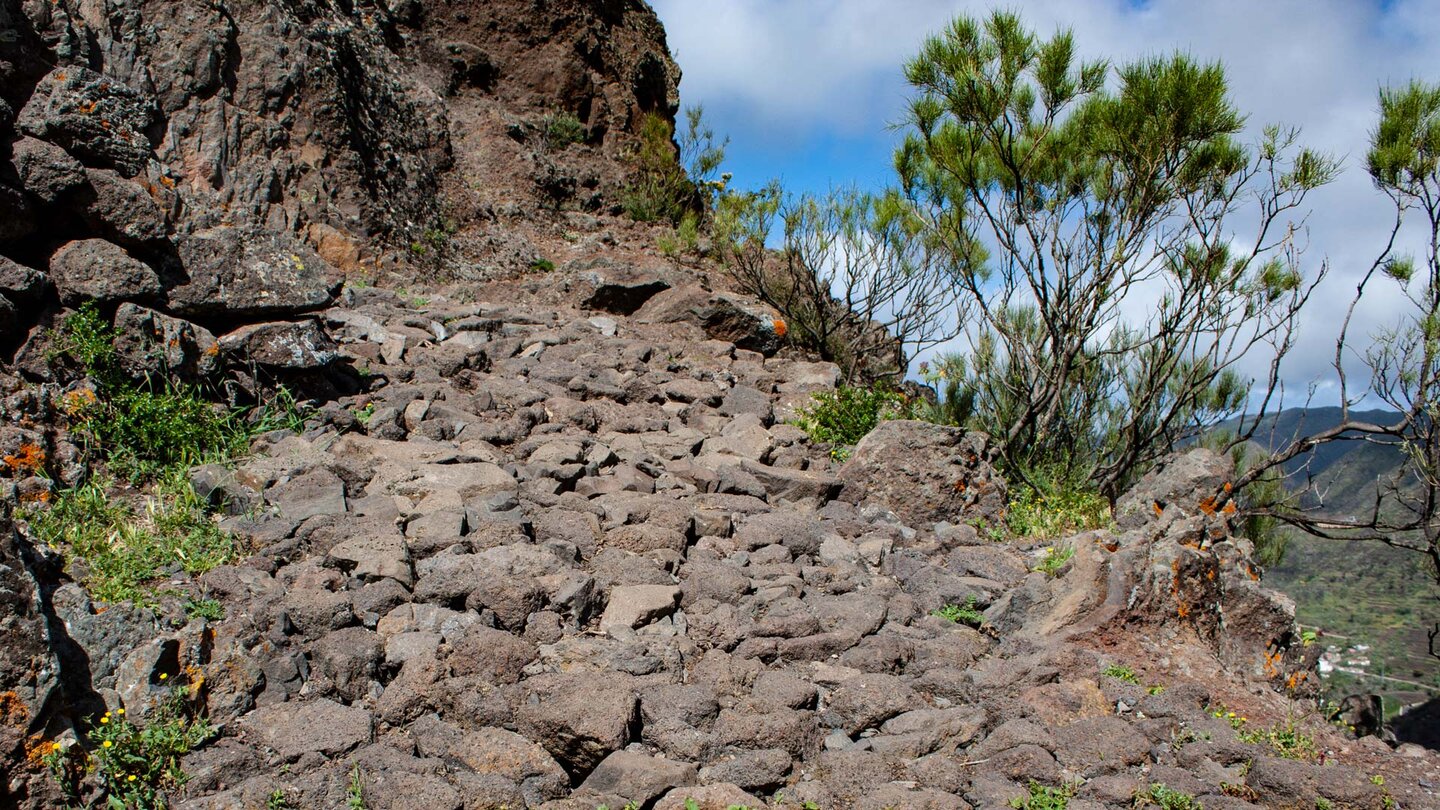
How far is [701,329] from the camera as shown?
9258 mm

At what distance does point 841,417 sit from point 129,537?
4544 mm

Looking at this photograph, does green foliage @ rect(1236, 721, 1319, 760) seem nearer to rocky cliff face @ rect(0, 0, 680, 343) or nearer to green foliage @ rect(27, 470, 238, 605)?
green foliage @ rect(27, 470, 238, 605)

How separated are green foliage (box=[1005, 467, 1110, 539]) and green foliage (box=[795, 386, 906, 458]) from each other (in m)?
1.12

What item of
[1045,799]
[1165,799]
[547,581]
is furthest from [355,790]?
[1165,799]

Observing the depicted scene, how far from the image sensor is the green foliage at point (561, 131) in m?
14.3

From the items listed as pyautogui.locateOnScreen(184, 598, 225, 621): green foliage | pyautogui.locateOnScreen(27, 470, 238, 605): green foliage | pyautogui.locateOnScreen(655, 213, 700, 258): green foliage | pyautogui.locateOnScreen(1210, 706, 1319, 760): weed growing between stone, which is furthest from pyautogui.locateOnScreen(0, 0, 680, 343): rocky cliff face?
pyautogui.locateOnScreen(1210, 706, 1319, 760): weed growing between stone

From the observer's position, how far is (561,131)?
14.4 m

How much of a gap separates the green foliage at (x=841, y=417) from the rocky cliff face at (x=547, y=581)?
21cm

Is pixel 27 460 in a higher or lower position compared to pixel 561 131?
lower

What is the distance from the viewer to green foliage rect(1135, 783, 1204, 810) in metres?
3.06

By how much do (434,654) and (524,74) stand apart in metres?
12.6

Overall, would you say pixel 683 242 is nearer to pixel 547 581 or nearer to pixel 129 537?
pixel 547 581

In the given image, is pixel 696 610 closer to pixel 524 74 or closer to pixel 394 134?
pixel 394 134

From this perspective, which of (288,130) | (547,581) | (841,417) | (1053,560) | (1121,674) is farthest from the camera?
(288,130)
